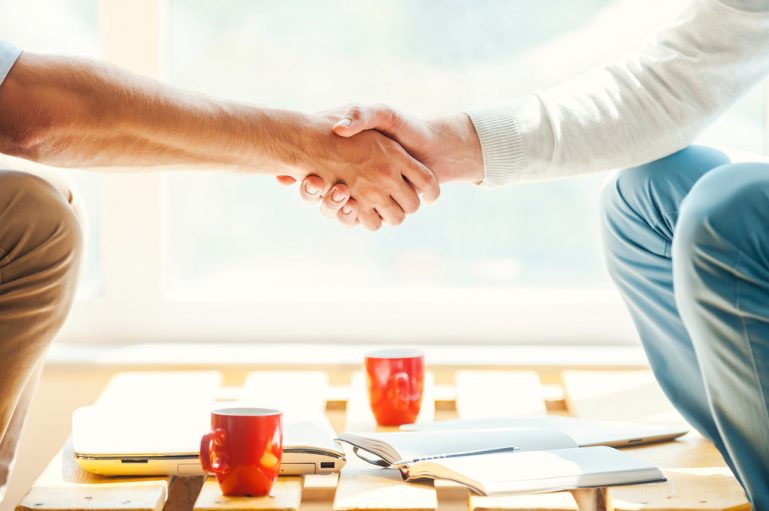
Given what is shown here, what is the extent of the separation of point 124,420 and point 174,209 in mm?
866

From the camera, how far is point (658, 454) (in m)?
1.24

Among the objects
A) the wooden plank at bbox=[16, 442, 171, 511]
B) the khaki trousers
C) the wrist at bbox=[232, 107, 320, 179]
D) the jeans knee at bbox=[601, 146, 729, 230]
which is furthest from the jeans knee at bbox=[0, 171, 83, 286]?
the jeans knee at bbox=[601, 146, 729, 230]

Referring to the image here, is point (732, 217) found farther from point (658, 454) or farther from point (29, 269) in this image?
point (29, 269)

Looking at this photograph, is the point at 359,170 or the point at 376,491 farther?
the point at 359,170

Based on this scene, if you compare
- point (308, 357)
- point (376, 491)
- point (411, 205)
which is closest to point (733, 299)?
point (376, 491)

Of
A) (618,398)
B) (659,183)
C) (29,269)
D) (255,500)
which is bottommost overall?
(255,500)

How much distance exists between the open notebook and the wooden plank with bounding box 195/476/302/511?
0.12 m

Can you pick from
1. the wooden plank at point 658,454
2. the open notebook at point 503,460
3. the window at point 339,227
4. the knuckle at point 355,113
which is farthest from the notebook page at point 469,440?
the window at point 339,227

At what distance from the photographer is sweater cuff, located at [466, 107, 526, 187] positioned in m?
1.45

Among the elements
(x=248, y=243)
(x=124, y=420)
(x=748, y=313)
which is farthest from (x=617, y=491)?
(x=248, y=243)

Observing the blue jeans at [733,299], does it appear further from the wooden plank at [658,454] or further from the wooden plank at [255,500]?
the wooden plank at [255,500]

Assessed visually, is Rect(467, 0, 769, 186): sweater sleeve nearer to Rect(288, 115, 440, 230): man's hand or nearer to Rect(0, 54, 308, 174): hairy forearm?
Rect(288, 115, 440, 230): man's hand

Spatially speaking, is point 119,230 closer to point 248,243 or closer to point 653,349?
point 248,243

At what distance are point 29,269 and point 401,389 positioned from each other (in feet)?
1.79
